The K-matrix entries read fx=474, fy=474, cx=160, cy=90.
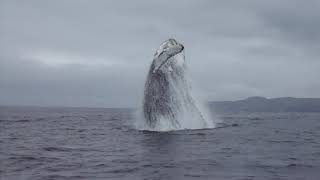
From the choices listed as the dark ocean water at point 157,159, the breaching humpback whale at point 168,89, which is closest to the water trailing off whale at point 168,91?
the breaching humpback whale at point 168,89

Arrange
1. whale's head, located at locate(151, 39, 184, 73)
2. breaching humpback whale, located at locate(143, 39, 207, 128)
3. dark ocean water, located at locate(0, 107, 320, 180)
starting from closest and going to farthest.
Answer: dark ocean water, located at locate(0, 107, 320, 180)
whale's head, located at locate(151, 39, 184, 73)
breaching humpback whale, located at locate(143, 39, 207, 128)

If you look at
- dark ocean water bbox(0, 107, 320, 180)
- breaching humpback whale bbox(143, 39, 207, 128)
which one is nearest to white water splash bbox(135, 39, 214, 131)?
breaching humpback whale bbox(143, 39, 207, 128)

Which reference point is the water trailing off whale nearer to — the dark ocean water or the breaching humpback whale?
the breaching humpback whale

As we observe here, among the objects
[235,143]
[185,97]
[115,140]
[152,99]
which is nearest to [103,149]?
[115,140]

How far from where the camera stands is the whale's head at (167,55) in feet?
105

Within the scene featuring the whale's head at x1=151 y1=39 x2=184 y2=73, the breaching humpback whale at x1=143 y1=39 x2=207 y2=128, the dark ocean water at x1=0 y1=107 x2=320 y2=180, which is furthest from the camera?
the breaching humpback whale at x1=143 y1=39 x2=207 y2=128

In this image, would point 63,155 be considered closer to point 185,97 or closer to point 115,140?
point 115,140

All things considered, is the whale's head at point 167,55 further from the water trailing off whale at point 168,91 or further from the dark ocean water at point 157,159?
the dark ocean water at point 157,159

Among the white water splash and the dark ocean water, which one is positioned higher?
the white water splash

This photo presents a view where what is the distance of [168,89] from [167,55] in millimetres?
2476

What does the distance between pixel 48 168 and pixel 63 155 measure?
3.47 m

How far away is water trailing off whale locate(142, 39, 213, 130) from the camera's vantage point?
32.1 meters

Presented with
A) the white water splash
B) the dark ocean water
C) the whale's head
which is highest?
the whale's head

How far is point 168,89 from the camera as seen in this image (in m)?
32.8
